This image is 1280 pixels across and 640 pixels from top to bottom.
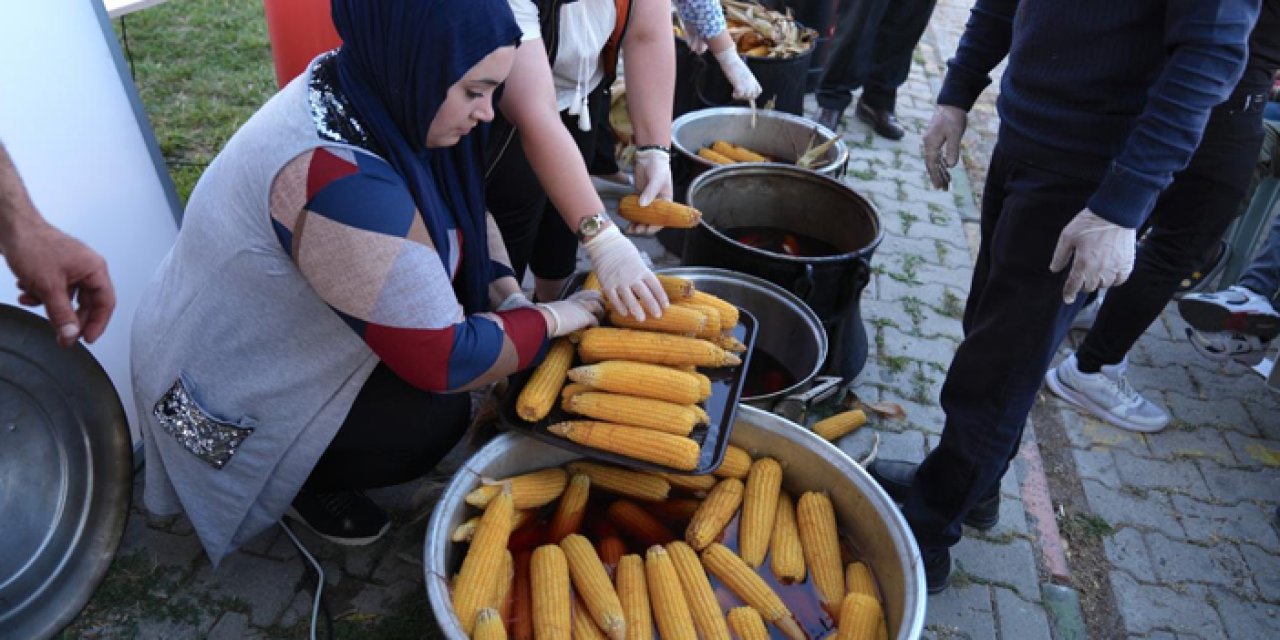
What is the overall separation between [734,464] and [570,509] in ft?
1.84

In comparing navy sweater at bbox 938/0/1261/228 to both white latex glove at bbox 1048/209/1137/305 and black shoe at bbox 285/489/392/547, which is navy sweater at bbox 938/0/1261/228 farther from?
black shoe at bbox 285/489/392/547

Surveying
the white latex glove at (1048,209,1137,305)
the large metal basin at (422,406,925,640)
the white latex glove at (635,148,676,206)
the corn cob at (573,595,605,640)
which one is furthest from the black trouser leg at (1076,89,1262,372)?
the corn cob at (573,595,605,640)

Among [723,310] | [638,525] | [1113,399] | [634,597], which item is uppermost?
[723,310]

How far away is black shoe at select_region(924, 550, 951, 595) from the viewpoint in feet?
9.75

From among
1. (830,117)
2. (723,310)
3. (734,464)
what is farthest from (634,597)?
(830,117)

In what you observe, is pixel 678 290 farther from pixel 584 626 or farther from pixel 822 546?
pixel 584 626

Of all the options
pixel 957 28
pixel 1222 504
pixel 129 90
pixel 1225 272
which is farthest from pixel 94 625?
pixel 957 28

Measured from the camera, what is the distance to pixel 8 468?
2338mm

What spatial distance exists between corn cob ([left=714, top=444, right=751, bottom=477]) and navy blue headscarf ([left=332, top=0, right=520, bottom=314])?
112cm

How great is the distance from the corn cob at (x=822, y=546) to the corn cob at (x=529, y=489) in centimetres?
79

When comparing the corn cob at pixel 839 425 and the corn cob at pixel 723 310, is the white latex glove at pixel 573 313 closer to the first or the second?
the corn cob at pixel 723 310

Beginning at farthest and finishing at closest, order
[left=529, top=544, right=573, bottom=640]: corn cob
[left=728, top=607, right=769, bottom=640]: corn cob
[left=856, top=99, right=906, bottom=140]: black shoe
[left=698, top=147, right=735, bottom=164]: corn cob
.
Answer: [left=856, top=99, right=906, bottom=140]: black shoe → [left=698, top=147, right=735, bottom=164]: corn cob → [left=728, top=607, right=769, bottom=640]: corn cob → [left=529, top=544, right=573, bottom=640]: corn cob

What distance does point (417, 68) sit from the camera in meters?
1.89

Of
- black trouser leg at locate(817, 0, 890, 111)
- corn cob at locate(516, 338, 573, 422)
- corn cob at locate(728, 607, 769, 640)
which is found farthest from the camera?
black trouser leg at locate(817, 0, 890, 111)
